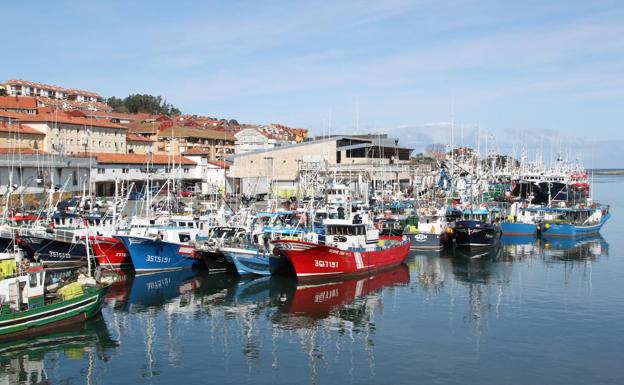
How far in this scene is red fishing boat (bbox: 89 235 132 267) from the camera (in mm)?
35362

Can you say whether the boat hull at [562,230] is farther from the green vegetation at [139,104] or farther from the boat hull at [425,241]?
the green vegetation at [139,104]

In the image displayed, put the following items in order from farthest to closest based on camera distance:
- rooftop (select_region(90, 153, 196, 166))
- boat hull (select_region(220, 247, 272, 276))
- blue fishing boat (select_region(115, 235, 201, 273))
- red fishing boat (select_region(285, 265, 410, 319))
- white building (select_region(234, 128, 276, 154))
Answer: white building (select_region(234, 128, 276, 154)) < rooftop (select_region(90, 153, 196, 166)) < blue fishing boat (select_region(115, 235, 201, 273)) < boat hull (select_region(220, 247, 272, 276)) < red fishing boat (select_region(285, 265, 410, 319))

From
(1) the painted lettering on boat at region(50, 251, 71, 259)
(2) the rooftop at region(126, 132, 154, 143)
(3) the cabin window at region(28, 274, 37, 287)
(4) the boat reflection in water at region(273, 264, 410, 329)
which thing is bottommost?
(4) the boat reflection in water at region(273, 264, 410, 329)

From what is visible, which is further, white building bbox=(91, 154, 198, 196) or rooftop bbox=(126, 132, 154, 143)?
rooftop bbox=(126, 132, 154, 143)

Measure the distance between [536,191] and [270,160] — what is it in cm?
3154

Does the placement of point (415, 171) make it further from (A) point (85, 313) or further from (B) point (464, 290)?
(A) point (85, 313)

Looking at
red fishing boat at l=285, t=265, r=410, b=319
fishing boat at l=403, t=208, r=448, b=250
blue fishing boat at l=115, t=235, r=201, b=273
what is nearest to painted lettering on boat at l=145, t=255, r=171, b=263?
blue fishing boat at l=115, t=235, r=201, b=273

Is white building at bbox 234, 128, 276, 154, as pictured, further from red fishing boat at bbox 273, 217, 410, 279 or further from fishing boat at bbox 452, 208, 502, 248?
red fishing boat at bbox 273, 217, 410, 279

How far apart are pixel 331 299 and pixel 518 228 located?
3226cm

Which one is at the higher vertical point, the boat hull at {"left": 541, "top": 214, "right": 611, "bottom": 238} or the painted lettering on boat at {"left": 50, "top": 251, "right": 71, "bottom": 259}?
the boat hull at {"left": 541, "top": 214, "right": 611, "bottom": 238}

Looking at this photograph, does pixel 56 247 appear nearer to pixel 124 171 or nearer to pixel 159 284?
pixel 159 284

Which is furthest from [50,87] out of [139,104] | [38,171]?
[38,171]

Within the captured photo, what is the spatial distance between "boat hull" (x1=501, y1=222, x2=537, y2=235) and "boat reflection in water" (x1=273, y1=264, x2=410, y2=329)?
77.7 feet

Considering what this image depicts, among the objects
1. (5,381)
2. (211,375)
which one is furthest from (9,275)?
(211,375)
